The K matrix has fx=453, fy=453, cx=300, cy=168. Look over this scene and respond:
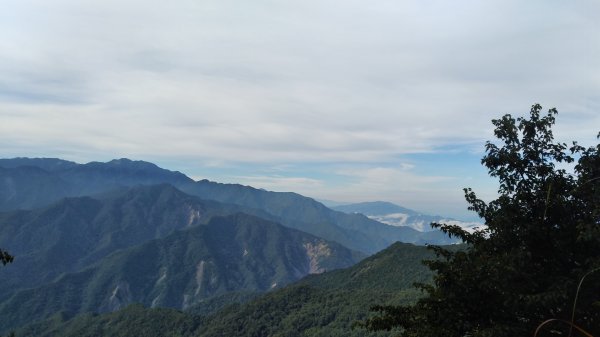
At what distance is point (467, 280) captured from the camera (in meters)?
17.9

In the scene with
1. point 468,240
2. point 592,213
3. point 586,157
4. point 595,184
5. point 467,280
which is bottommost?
point 467,280

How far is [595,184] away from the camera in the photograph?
55.4ft

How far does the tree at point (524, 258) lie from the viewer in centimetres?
1562

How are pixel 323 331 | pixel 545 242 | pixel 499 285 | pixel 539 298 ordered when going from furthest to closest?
1. pixel 323 331
2. pixel 545 242
3. pixel 499 285
4. pixel 539 298

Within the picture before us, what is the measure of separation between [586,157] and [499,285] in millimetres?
6685

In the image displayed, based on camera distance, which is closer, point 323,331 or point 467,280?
point 467,280

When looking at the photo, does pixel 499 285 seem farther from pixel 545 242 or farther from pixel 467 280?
pixel 545 242

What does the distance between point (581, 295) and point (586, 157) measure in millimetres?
5843

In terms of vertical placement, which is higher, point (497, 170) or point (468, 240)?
point (497, 170)

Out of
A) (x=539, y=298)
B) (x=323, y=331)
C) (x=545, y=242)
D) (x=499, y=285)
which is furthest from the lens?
(x=323, y=331)

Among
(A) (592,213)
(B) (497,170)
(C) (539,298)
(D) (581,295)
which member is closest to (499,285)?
(C) (539,298)

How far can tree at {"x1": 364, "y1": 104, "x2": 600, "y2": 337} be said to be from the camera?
15.6 m

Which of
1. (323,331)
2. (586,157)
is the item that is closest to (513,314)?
(586,157)

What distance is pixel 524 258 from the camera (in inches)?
637
